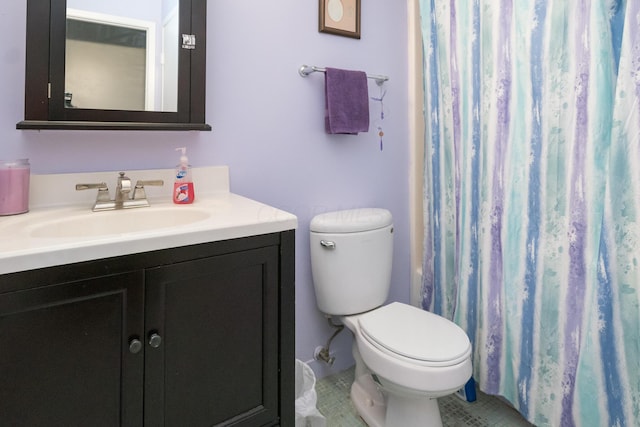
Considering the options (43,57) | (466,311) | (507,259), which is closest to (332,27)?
(43,57)

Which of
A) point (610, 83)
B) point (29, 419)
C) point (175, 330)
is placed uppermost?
point (610, 83)

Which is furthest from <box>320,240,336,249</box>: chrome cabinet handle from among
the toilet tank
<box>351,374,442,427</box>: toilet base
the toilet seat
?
<box>351,374,442,427</box>: toilet base

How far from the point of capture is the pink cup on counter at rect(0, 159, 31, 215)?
1074mm

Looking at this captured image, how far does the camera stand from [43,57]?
114 cm

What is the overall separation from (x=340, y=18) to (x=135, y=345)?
1508 millimetres

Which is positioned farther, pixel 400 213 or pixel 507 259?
pixel 400 213

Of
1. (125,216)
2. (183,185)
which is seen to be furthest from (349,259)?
(125,216)

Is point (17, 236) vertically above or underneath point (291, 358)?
above

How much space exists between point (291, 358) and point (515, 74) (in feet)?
4.04

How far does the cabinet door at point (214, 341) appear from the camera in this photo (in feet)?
3.07

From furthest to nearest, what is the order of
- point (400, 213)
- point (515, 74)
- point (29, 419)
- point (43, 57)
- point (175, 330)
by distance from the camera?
point (400, 213)
point (515, 74)
point (43, 57)
point (175, 330)
point (29, 419)

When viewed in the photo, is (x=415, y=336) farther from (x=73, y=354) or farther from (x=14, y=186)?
(x=14, y=186)

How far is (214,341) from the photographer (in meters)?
1.02

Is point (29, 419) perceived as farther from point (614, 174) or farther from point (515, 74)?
point (515, 74)
